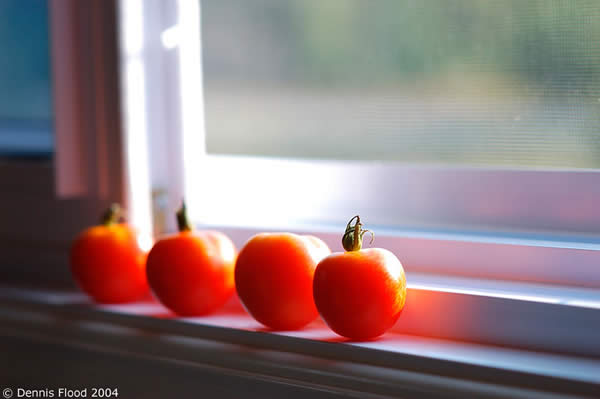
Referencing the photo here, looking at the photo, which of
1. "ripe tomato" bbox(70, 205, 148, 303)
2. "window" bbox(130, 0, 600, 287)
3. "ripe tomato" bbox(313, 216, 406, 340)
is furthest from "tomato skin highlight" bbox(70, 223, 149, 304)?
"ripe tomato" bbox(313, 216, 406, 340)

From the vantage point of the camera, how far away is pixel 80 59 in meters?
1.15

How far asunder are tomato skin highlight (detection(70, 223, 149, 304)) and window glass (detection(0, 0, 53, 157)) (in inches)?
14.4

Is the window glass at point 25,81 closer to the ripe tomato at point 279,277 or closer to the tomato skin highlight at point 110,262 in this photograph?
the tomato skin highlight at point 110,262

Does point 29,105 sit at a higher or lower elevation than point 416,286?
higher

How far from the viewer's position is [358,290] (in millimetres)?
793

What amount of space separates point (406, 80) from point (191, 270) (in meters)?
0.39

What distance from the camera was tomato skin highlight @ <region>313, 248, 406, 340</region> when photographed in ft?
2.60

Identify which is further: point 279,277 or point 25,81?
point 25,81

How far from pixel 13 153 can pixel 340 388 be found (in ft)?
2.77

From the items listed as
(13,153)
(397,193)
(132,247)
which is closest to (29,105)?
(13,153)

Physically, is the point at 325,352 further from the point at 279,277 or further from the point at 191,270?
the point at 191,270

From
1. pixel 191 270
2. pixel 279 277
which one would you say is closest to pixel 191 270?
pixel 191 270

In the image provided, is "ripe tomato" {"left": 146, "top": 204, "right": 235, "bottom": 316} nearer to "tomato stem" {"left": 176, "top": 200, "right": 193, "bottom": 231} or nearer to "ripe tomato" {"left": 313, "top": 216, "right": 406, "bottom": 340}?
"tomato stem" {"left": 176, "top": 200, "right": 193, "bottom": 231}

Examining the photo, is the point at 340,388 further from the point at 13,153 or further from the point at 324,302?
the point at 13,153
